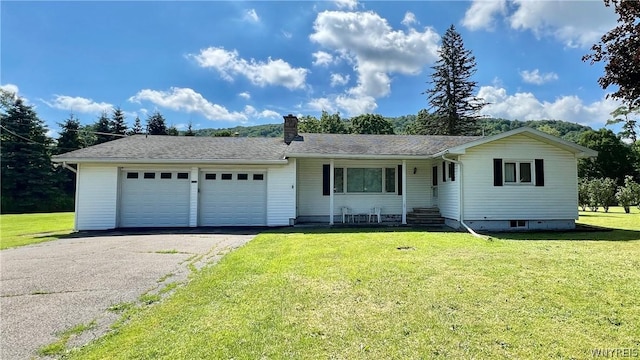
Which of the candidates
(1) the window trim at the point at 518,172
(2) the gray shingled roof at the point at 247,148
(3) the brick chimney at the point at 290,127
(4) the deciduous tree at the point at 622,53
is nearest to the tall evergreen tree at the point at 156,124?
(2) the gray shingled roof at the point at 247,148

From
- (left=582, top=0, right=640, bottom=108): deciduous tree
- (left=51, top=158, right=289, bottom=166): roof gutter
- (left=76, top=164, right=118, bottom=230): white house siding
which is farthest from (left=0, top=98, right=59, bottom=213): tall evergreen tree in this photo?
(left=582, top=0, right=640, bottom=108): deciduous tree

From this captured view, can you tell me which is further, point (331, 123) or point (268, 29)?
point (331, 123)

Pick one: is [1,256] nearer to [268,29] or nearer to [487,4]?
[268,29]

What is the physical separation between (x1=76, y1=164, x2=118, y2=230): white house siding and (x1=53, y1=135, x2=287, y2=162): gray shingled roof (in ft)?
1.98

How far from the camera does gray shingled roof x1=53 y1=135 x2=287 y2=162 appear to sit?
12.0m

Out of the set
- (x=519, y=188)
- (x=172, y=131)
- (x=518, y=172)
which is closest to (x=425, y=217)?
(x=519, y=188)

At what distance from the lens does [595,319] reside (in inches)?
133

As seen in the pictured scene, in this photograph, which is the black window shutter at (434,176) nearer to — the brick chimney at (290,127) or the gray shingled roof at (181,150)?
the gray shingled roof at (181,150)

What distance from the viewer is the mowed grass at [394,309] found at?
2.85 metres

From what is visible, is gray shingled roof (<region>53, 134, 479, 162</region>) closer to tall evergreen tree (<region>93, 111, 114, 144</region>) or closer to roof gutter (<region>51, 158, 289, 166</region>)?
roof gutter (<region>51, 158, 289, 166</region>)

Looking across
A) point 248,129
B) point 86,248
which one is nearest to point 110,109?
point 248,129

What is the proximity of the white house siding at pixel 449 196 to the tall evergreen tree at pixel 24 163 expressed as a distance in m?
29.0

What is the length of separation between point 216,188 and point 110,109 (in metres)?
29.0

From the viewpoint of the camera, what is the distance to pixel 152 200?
489 inches
